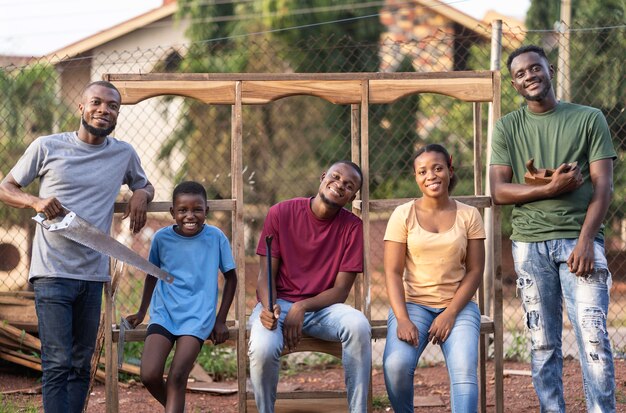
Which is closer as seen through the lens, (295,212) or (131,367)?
(295,212)

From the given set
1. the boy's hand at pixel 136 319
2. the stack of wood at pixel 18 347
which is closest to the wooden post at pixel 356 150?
the boy's hand at pixel 136 319

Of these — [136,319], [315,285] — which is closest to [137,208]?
[136,319]

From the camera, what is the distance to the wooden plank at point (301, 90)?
17.1 feet

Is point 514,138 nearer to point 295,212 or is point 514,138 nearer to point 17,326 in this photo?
point 295,212

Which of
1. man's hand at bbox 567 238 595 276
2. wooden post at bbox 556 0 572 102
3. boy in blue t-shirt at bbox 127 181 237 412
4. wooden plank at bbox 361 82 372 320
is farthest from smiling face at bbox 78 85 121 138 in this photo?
wooden post at bbox 556 0 572 102

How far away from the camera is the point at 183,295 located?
185 inches

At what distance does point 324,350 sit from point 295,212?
2.53ft

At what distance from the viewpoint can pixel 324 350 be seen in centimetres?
488

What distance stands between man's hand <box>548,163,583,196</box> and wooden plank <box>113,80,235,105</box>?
6.34 ft

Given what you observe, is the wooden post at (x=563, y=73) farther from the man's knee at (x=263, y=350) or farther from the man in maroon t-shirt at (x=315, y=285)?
the man's knee at (x=263, y=350)

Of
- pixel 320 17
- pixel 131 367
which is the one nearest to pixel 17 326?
pixel 131 367

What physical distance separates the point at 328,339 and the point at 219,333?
0.58 metres

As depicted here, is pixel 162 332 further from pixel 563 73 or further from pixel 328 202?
pixel 563 73

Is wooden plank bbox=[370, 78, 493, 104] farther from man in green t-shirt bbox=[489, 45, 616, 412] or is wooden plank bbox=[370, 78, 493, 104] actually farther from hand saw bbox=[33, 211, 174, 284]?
hand saw bbox=[33, 211, 174, 284]
